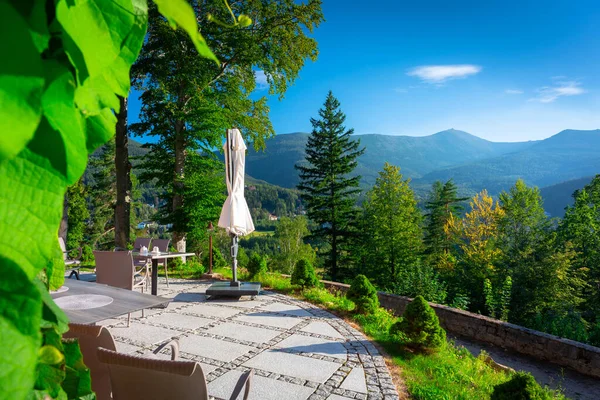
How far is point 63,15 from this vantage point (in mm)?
230

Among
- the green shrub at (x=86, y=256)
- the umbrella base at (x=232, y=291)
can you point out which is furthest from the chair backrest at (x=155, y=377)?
the green shrub at (x=86, y=256)

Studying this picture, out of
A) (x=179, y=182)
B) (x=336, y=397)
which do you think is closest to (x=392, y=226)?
(x=179, y=182)

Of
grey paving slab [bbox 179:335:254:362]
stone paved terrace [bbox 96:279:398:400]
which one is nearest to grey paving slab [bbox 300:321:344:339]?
stone paved terrace [bbox 96:279:398:400]

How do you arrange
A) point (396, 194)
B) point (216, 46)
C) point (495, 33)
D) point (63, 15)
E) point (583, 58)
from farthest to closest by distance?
1. point (583, 58)
2. point (495, 33)
3. point (396, 194)
4. point (216, 46)
5. point (63, 15)

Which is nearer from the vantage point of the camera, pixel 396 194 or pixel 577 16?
pixel 396 194

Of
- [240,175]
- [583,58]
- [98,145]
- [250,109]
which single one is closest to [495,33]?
[583,58]

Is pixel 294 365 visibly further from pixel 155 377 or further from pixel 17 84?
pixel 17 84

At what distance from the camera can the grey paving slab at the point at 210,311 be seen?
19.6 feet

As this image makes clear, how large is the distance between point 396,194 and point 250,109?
1738 cm

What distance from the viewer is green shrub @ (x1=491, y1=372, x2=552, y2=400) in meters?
3.04

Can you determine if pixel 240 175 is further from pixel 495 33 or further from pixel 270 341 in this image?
pixel 495 33

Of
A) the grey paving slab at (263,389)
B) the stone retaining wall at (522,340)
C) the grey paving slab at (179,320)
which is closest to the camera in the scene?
the grey paving slab at (263,389)

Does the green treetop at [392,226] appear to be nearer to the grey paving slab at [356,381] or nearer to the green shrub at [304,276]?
the green shrub at [304,276]

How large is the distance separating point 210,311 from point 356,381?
3.11 metres
